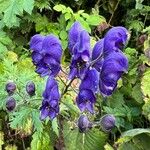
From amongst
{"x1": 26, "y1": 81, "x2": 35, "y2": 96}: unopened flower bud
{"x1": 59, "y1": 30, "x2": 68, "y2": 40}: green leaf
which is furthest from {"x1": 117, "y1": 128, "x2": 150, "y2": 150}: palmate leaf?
{"x1": 59, "y1": 30, "x2": 68, "y2": 40}: green leaf

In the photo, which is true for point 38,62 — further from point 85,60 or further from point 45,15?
point 45,15

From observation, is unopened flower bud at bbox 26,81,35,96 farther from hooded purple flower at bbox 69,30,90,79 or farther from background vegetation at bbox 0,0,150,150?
hooded purple flower at bbox 69,30,90,79

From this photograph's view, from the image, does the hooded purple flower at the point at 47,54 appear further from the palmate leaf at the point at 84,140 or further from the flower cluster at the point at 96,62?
the palmate leaf at the point at 84,140

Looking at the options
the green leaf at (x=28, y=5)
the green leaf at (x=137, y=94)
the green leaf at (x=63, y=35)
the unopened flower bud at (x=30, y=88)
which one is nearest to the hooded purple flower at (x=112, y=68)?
the unopened flower bud at (x=30, y=88)

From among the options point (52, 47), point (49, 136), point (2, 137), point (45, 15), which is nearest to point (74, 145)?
point (49, 136)

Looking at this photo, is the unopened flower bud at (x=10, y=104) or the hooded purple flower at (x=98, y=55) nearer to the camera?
the hooded purple flower at (x=98, y=55)

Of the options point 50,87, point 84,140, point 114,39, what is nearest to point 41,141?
point 84,140
